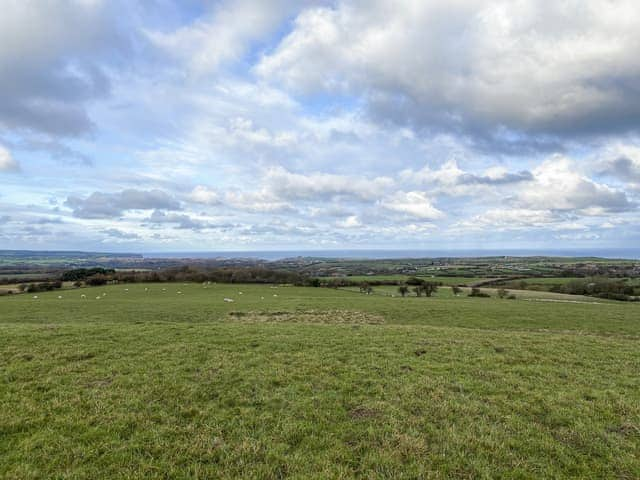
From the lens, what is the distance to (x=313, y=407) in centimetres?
703

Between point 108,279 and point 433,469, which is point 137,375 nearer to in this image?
point 433,469

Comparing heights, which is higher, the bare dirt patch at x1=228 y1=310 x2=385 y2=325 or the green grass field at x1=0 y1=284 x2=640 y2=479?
the green grass field at x1=0 y1=284 x2=640 y2=479

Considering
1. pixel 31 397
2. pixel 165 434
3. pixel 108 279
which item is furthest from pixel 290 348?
pixel 108 279

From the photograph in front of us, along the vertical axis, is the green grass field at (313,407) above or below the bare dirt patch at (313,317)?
above

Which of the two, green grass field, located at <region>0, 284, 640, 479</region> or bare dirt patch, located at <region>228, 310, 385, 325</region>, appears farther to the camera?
bare dirt patch, located at <region>228, 310, 385, 325</region>

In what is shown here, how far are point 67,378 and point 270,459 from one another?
679cm

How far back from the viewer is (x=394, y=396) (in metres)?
7.63

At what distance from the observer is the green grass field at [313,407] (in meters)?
5.14

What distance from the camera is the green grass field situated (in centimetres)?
514

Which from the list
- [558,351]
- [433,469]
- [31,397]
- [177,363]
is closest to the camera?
[433,469]

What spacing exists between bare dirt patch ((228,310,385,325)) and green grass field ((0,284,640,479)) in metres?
8.59

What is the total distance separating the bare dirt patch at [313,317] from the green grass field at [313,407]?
338 inches

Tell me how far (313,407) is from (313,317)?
1605 cm

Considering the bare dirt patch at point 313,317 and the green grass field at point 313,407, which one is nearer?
the green grass field at point 313,407
